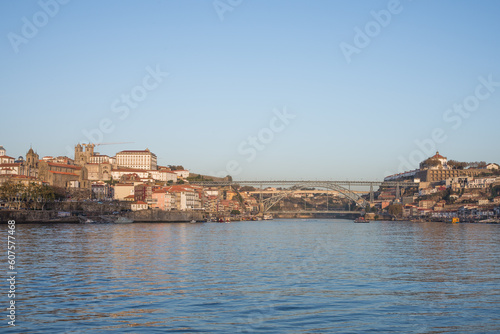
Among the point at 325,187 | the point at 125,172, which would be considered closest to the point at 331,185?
the point at 325,187

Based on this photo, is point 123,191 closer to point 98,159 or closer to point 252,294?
point 98,159

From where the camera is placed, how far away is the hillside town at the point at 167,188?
7200cm

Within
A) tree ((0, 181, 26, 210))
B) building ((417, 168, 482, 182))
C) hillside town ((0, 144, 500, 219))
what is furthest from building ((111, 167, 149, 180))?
building ((417, 168, 482, 182))

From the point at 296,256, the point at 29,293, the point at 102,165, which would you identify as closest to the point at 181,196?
the point at 102,165

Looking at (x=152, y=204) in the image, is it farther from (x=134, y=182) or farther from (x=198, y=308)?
(x=198, y=308)

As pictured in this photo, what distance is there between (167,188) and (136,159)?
34.6 metres

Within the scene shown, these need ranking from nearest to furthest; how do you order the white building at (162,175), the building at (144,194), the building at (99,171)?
the building at (144,194) < the building at (99,171) < the white building at (162,175)

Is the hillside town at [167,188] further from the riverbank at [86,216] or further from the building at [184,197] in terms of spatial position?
the riverbank at [86,216]

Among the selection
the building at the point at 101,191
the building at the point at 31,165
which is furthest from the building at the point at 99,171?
the building at the point at 31,165

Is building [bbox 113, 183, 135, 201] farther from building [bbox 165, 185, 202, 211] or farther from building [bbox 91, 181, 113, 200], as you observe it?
building [bbox 165, 185, 202, 211]

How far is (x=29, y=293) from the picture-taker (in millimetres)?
11977

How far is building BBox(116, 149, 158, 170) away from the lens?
113188mm

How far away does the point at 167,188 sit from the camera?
81.1m

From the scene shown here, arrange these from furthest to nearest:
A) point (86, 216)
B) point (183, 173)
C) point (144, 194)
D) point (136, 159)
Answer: point (183, 173) < point (136, 159) < point (144, 194) < point (86, 216)
